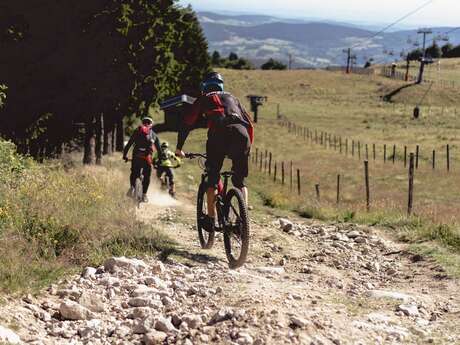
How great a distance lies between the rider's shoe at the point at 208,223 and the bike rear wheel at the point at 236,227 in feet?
1.04

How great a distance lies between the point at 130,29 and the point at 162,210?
10.1 m

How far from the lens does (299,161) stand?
37.3 meters

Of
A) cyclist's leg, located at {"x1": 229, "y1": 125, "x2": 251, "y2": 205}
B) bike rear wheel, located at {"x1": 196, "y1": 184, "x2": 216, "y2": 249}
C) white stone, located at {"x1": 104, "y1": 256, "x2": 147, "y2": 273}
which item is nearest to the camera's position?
white stone, located at {"x1": 104, "y1": 256, "x2": 147, "y2": 273}

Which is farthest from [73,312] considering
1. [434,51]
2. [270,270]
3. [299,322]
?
[434,51]

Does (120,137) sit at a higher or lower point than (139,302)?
lower

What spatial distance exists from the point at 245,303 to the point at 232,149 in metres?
2.53

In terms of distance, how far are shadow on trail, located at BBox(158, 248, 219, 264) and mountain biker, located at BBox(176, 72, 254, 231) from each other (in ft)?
3.33

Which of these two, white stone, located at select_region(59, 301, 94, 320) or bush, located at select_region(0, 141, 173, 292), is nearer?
white stone, located at select_region(59, 301, 94, 320)

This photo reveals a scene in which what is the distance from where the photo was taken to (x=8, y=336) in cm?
504

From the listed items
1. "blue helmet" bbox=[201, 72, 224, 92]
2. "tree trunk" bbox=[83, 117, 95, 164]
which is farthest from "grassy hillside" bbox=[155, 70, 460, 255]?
"tree trunk" bbox=[83, 117, 95, 164]

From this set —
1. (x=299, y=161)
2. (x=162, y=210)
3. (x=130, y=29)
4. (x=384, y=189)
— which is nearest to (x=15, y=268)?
(x=162, y=210)

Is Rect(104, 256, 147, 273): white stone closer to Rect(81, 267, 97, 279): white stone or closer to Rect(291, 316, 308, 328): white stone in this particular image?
Rect(81, 267, 97, 279): white stone

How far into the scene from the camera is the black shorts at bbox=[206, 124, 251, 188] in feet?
25.5

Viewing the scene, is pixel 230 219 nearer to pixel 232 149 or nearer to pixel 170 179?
pixel 232 149
